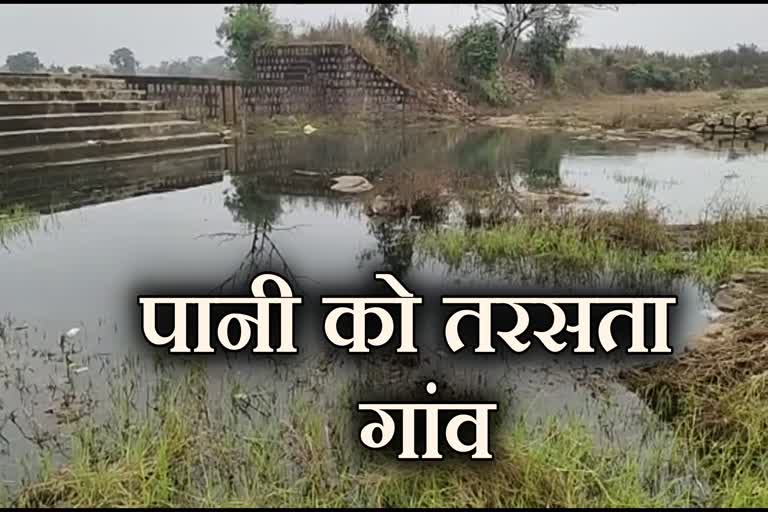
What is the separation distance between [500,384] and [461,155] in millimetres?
8816

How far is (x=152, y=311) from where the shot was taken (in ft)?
8.47

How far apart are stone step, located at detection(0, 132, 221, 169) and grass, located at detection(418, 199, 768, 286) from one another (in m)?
5.42

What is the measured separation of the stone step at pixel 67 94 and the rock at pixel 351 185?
4193 mm

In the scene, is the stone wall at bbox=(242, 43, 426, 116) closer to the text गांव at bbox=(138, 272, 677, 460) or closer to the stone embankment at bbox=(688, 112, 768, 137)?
the stone embankment at bbox=(688, 112, 768, 137)

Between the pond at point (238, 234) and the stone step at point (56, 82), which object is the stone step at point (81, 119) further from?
the pond at point (238, 234)

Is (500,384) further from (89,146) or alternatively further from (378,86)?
(378,86)

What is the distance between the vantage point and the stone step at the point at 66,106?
8.67 meters

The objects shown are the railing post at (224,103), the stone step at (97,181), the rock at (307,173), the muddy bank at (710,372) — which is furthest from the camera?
the railing post at (224,103)

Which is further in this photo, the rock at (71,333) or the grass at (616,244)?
the grass at (616,244)

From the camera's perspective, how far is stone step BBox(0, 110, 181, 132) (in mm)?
8531

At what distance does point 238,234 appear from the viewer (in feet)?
18.2

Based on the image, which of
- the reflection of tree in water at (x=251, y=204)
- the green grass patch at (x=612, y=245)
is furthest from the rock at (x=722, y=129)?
the green grass patch at (x=612, y=245)

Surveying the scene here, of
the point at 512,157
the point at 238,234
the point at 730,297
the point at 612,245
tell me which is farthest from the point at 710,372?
the point at 512,157

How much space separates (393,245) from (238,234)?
1279mm
